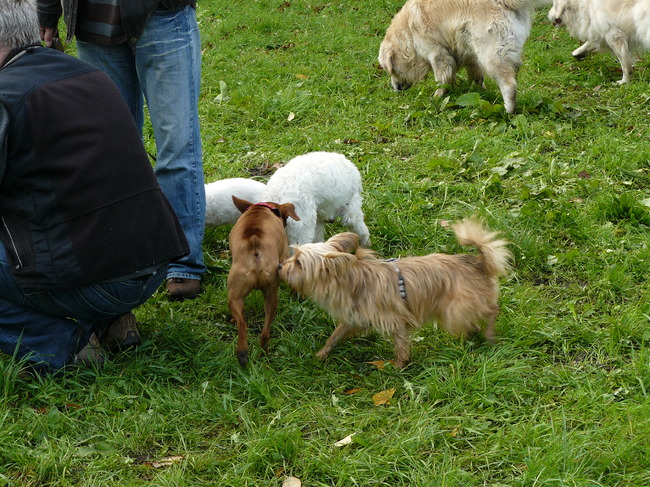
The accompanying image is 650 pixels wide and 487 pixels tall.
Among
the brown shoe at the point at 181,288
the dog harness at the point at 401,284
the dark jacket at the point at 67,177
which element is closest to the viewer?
the dark jacket at the point at 67,177

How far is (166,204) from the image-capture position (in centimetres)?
329

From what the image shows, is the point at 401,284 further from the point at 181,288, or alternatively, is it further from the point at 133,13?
the point at 133,13

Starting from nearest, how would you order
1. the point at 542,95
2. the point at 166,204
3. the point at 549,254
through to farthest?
the point at 166,204 < the point at 549,254 < the point at 542,95

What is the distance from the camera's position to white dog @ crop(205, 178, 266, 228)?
4.86 meters

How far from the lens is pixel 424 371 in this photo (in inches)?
132

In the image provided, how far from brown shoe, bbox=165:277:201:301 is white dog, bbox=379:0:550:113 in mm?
4140

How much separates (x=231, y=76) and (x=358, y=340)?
5892 millimetres

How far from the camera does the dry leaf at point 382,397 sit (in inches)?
125

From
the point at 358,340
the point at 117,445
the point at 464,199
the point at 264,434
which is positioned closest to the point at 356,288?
the point at 358,340

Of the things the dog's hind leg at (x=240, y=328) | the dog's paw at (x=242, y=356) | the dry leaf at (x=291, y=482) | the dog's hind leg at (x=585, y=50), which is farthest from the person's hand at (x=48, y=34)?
the dog's hind leg at (x=585, y=50)

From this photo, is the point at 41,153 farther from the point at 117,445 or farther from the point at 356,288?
the point at 356,288

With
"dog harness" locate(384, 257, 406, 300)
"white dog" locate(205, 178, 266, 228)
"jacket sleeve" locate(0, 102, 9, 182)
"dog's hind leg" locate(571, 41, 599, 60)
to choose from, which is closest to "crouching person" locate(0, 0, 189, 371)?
"jacket sleeve" locate(0, 102, 9, 182)

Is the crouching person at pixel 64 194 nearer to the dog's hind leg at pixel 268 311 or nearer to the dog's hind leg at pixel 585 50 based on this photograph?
the dog's hind leg at pixel 268 311

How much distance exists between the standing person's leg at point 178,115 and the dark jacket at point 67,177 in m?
0.85
